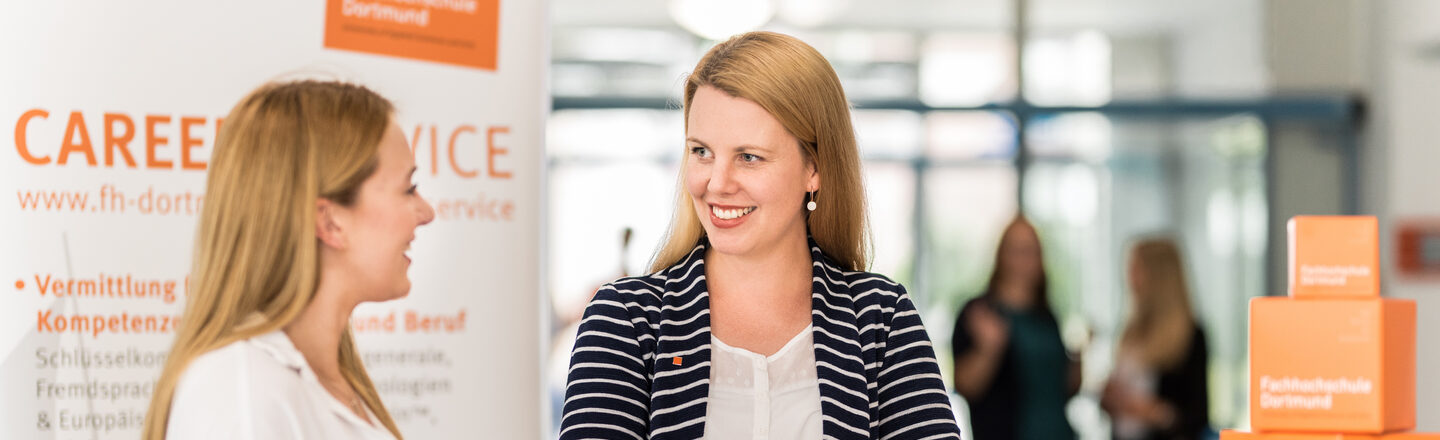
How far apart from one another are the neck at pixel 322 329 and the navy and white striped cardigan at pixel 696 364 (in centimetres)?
45

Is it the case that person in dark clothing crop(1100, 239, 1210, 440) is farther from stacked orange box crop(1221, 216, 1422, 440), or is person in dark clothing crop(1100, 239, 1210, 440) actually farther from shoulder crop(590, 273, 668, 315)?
shoulder crop(590, 273, 668, 315)

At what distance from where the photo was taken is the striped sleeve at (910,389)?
175cm

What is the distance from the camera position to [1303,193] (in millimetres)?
6629

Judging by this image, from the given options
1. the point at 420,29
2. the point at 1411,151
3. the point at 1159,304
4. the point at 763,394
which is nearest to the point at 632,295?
the point at 763,394

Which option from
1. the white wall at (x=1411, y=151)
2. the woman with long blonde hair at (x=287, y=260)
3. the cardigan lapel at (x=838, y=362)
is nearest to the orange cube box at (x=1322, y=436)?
the cardigan lapel at (x=838, y=362)

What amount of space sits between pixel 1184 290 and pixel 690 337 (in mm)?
3716

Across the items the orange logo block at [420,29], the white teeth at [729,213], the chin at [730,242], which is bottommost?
the chin at [730,242]

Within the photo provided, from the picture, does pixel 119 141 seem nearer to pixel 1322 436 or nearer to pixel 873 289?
pixel 873 289

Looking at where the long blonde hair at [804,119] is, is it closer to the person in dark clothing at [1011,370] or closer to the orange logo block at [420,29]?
the orange logo block at [420,29]

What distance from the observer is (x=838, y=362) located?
5.71ft

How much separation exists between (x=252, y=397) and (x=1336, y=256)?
178cm

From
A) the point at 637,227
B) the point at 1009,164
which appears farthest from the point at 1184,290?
the point at 637,227

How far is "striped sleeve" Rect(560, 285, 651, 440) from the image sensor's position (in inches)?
65.7

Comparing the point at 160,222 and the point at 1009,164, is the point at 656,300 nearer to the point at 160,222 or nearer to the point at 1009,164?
the point at 160,222
